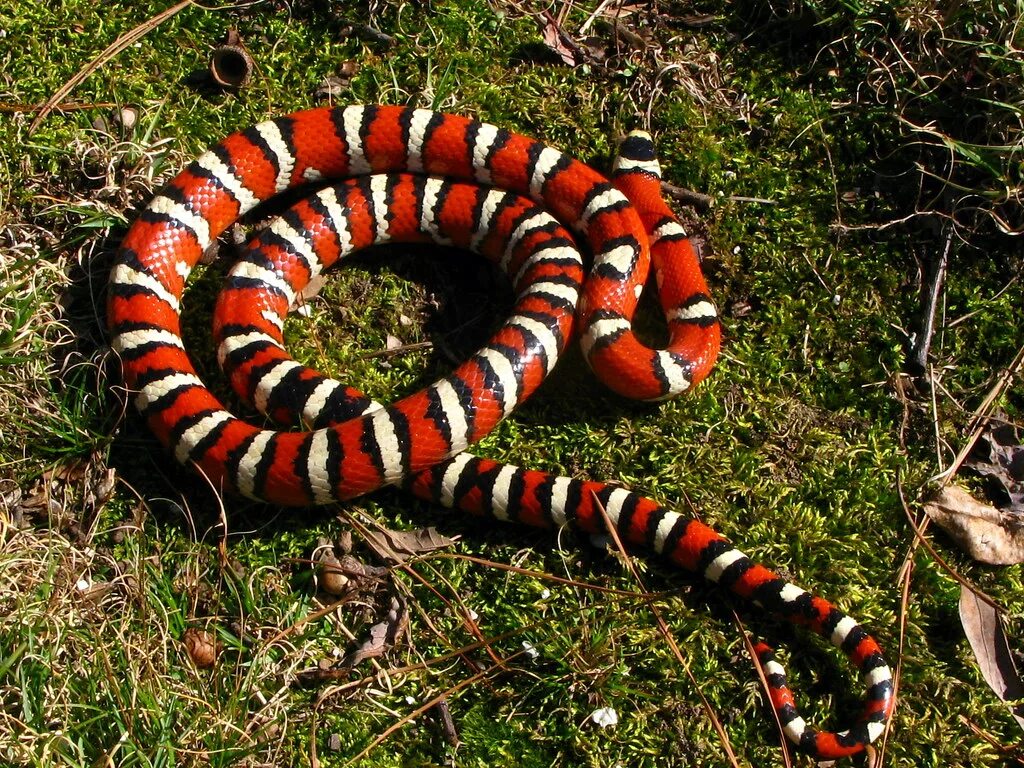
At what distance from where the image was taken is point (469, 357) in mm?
5277

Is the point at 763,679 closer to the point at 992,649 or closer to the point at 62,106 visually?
the point at 992,649

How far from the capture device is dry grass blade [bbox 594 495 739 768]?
175 inches

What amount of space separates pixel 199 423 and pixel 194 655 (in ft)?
3.78

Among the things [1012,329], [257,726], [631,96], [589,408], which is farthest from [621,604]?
[631,96]

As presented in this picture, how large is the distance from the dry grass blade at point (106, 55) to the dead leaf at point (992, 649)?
5.75 metres

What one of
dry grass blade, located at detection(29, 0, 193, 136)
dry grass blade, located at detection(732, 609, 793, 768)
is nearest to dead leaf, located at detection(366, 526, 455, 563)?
dry grass blade, located at detection(732, 609, 793, 768)

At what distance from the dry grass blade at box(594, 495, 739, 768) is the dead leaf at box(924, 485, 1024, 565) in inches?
63.1

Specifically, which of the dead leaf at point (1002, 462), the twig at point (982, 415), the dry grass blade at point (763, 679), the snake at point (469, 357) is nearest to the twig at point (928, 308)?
the twig at point (982, 415)

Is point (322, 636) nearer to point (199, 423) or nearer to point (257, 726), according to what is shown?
point (257, 726)

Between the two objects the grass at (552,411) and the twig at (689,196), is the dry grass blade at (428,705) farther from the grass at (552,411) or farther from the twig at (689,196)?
the twig at (689,196)

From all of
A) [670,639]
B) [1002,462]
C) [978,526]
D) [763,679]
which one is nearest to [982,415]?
[1002,462]

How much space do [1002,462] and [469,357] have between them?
2997mm

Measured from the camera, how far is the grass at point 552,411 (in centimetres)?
453

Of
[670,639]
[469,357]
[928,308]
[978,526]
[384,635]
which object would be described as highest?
[928,308]
